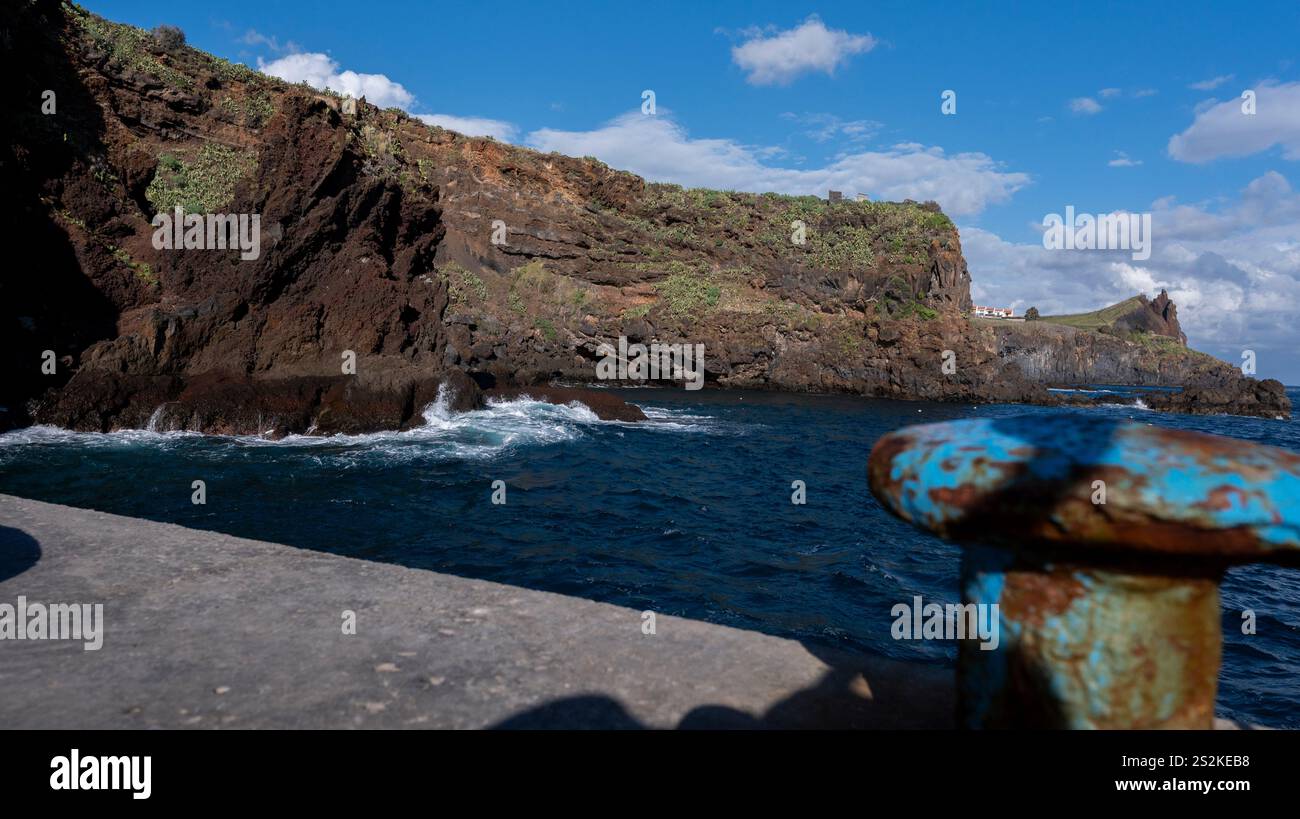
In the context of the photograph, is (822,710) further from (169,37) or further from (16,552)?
(169,37)

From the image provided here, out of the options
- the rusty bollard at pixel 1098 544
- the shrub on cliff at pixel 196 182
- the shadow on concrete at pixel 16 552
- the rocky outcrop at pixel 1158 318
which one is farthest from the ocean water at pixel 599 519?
the rocky outcrop at pixel 1158 318

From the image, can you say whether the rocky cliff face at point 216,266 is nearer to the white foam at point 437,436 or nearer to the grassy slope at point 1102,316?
the white foam at point 437,436

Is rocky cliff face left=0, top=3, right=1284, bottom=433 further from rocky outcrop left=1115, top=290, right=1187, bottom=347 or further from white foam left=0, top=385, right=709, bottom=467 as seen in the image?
rocky outcrop left=1115, top=290, right=1187, bottom=347

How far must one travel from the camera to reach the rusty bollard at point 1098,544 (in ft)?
5.30

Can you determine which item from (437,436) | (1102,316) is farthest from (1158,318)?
(437,436)

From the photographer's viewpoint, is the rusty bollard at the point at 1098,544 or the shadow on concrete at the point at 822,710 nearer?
the rusty bollard at the point at 1098,544

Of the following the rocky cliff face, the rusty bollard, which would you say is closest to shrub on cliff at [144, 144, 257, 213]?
the rocky cliff face

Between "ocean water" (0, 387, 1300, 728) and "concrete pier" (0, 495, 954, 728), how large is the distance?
4475 mm

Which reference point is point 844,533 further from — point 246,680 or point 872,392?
point 872,392

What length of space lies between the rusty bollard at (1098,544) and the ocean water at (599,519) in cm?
559

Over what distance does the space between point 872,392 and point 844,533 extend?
32684 mm

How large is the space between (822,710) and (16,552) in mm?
4880
